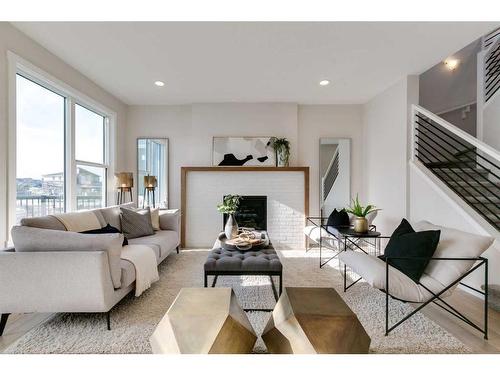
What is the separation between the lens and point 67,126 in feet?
11.4

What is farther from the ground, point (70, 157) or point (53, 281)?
point (70, 157)

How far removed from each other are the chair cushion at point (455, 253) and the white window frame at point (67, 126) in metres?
3.76

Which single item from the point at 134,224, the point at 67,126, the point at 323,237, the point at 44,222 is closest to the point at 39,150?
the point at 67,126

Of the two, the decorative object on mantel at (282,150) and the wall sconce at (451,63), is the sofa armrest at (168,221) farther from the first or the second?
the wall sconce at (451,63)

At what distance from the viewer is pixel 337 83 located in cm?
396

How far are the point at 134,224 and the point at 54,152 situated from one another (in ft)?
4.33

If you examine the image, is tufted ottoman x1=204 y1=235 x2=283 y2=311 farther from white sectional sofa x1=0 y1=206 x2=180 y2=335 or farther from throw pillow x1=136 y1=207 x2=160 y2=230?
throw pillow x1=136 y1=207 x2=160 y2=230

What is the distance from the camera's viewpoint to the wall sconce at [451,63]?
5121 millimetres

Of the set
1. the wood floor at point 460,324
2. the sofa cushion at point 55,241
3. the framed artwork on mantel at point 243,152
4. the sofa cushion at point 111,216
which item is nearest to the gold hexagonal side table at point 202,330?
the sofa cushion at point 55,241

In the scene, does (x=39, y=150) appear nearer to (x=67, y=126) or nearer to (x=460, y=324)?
(x=67, y=126)

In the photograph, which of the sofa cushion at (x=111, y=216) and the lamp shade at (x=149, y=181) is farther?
the lamp shade at (x=149, y=181)

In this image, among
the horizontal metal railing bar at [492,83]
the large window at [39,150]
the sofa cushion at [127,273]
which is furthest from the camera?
the horizontal metal railing bar at [492,83]

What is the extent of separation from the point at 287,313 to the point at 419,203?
290 centimetres
